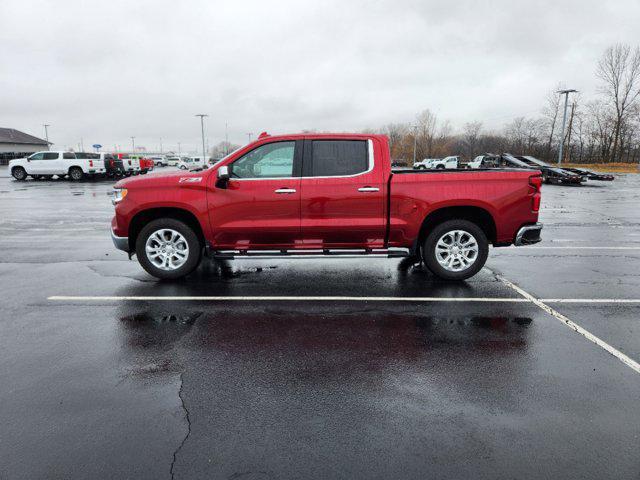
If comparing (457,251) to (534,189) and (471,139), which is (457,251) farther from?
(471,139)

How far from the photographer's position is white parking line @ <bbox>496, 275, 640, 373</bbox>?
391 cm

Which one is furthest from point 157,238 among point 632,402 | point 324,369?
point 632,402

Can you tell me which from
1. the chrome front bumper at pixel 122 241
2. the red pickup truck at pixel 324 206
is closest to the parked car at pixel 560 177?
the red pickup truck at pixel 324 206

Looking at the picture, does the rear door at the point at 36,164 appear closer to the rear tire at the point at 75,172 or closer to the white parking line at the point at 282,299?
the rear tire at the point at 75,172

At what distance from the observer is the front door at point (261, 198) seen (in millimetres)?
6094

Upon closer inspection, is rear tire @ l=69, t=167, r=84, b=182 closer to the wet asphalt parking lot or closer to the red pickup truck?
the wet asphalt parking lot

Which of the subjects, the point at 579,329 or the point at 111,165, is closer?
the point at 579,329

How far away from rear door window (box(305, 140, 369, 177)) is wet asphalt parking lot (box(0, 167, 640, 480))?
61.4 inches

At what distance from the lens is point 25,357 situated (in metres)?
3.98

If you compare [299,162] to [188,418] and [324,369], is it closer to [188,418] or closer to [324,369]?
[324,369]

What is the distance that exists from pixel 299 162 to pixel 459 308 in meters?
2.85

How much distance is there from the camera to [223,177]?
234 inches

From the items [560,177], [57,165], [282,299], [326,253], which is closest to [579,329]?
[326,253]

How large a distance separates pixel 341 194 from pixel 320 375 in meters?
2.98
